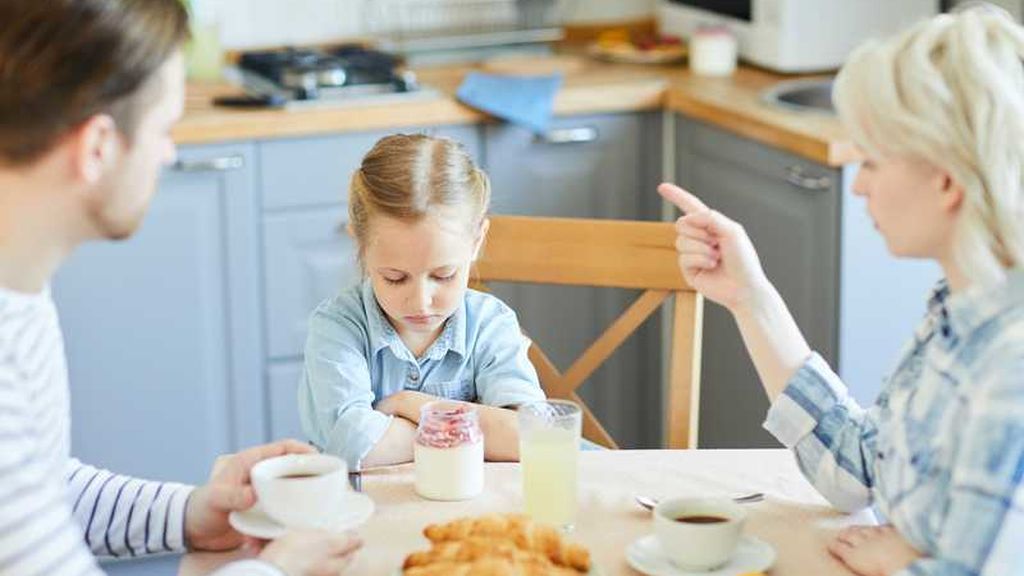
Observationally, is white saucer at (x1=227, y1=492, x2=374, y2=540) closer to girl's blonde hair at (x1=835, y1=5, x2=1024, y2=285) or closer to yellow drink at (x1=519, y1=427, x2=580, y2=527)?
yellow drink at (x1=519, y1=427, x2=580, y2=527)

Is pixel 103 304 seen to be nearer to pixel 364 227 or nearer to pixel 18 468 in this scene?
pixel 364 227

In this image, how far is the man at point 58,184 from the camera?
4.48 feet

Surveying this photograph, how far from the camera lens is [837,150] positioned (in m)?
2.88

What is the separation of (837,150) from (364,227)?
1.12 metres

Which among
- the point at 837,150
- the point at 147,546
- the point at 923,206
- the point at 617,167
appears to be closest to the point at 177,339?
the point at 617,167

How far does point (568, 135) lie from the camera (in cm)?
342

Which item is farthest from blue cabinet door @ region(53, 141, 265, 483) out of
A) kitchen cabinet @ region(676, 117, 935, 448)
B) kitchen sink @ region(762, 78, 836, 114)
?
kitchen sink @ region(762, 78, 836, 114)

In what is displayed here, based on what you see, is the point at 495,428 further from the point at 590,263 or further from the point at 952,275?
the point at 952,275

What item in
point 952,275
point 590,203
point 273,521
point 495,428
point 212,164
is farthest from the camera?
point 590,203

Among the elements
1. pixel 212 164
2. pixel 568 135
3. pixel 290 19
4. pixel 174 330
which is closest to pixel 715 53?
pixel 568 135

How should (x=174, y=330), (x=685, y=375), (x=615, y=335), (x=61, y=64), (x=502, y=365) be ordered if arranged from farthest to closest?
(x=174, y=330), (x=615, y=335), (x=685, y=375), (x=502, y=365), (x=61, y=64)

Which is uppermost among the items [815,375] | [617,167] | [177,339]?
[815,375]

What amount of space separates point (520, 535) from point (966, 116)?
20.3 inches

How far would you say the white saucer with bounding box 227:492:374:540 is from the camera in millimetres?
1582
